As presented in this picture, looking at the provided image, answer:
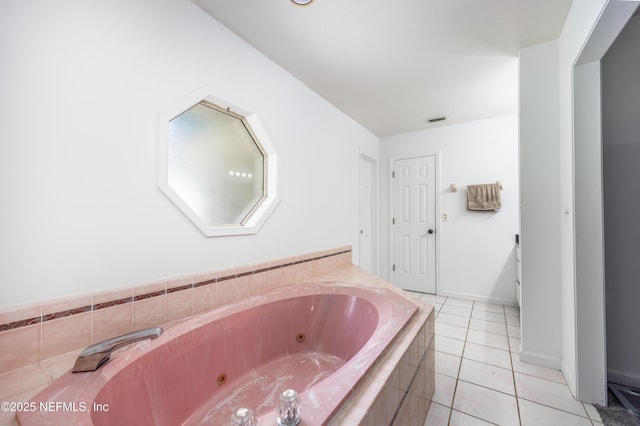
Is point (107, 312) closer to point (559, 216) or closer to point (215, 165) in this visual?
point (215, 165)

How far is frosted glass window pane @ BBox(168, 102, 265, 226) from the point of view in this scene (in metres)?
1.50

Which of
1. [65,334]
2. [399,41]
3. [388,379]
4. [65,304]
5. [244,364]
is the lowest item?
[244,364]

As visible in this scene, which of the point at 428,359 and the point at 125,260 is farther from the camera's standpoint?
the point at 428,359

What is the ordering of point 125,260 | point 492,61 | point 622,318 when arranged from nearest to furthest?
1. point 125,260
2. point 622,318
3. point 492,61

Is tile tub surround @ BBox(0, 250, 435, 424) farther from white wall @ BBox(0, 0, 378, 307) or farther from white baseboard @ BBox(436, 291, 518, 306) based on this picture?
white baseboard @ BBox(436, 291, 518, 306)

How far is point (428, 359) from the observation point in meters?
1.46

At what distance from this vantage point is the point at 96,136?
112 centimetres

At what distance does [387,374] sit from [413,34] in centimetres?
197

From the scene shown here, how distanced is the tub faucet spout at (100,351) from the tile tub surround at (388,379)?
11 centimetres

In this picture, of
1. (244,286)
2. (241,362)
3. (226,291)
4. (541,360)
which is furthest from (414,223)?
(241,362)

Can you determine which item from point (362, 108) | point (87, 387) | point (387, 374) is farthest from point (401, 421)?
point (362, 108)

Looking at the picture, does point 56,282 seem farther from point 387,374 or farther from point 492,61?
point 492,61

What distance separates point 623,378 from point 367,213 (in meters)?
2.61

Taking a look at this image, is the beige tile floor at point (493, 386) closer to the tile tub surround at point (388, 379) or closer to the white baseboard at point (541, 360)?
the white baseboard at point (541, 360)
